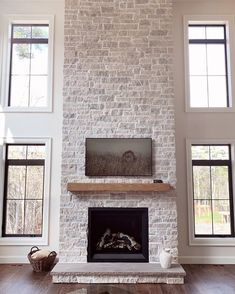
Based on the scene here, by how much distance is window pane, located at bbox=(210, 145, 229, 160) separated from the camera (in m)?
6.14

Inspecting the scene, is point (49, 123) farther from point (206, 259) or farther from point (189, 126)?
point (206, 259)

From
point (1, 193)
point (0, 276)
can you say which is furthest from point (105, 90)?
point (0, 276)

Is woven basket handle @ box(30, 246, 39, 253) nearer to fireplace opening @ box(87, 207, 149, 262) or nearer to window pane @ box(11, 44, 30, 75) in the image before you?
fireplace opening @ box(87, 207, 149, 262)

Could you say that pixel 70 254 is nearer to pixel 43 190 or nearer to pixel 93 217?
pixel 93 217

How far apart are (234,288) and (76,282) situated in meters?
2.33

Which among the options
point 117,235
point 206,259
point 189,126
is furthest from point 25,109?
point 206,259

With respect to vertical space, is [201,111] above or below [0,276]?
above

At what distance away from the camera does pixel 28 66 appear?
255 inches

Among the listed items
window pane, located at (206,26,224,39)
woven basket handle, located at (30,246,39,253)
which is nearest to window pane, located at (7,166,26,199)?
woven basket handle, located at (30,246,39,253)

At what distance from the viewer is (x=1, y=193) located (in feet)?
19.6

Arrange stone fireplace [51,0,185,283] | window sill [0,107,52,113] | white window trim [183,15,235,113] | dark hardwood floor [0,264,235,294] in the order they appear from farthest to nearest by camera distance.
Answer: white window trim [183,15,235,113], window sill [0,107,52,113], stone fireplace [51,0,185,283], dark hardwood floor [0,264,235,294]

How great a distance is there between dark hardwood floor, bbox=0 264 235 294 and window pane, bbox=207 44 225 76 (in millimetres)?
3992

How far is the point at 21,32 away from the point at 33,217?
3952 millimetres

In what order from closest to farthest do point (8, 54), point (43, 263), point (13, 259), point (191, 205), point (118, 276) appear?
1. point (118, 276)
2. point (43, 263)
3. point (13, 259)
4. point (191, 205)
5. point (8, 54)
